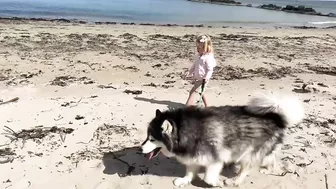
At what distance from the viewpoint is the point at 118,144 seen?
18.1ft

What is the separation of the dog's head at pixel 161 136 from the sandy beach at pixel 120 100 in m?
0.64

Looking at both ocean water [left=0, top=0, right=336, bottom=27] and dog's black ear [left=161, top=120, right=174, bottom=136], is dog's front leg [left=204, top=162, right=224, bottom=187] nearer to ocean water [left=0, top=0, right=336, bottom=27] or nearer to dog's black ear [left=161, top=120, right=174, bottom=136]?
dog's black ear [left=161, top=120, right=174, bottom=136]

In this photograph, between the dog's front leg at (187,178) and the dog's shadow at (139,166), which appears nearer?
the dog's front leg at (187,178)

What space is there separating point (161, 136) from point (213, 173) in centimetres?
77

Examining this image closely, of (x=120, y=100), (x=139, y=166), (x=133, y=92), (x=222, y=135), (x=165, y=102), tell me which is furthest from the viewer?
(x=133, y=92)

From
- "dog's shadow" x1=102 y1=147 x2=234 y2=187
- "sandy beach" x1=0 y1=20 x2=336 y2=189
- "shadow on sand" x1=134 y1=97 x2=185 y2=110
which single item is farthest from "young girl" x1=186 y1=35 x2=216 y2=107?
"dog's shadow" x1=102 y1=147 x2=234 y2=187

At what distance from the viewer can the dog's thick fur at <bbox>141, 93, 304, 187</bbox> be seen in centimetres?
412

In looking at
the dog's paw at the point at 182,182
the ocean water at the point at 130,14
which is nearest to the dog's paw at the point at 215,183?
the dog's paw at the point at 182,182

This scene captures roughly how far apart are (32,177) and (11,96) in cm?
343

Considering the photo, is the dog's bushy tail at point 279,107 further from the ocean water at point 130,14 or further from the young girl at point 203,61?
the ocean water at point 130,14

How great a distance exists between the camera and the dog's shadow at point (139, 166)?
15.7 feet

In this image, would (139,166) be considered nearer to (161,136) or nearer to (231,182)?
(161,136)

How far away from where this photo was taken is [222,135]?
424 centimetres

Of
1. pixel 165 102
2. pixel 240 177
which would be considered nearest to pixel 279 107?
pixel 240 177
